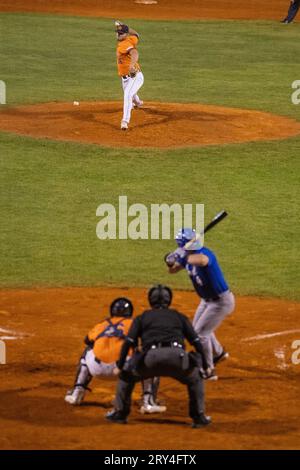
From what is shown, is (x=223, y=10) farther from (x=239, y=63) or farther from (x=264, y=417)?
(x=264, y=417)

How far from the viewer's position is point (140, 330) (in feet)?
39.0

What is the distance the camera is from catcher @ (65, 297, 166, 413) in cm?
1236

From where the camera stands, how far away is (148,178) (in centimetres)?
2397

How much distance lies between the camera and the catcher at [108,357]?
12.4 m

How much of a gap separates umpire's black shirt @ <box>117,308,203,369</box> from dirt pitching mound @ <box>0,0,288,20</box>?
37831mm

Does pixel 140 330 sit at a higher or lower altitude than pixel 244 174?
lower

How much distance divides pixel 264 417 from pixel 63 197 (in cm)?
1123

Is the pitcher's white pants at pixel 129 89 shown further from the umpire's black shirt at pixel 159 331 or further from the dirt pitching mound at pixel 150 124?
the umpire's black shirt at pixel 159 331

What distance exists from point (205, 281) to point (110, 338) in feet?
4.54

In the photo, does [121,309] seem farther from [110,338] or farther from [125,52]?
[125,52]

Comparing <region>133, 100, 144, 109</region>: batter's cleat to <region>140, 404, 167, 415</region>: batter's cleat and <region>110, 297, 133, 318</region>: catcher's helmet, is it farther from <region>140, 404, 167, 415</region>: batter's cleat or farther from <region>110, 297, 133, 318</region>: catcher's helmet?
<region>140, 404, 167, 415</region>: batter's cleat

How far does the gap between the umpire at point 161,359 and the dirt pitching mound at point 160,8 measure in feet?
124

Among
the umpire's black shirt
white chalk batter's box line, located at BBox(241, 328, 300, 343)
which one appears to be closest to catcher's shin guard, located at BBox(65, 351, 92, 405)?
the umpire's black shirt
